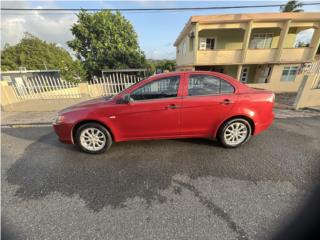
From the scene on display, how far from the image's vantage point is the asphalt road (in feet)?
5.26

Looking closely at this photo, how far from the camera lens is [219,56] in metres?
11.0

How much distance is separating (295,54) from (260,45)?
2942mm

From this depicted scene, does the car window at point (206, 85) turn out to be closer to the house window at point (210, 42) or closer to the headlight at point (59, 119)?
the headlight at point (59, 119)

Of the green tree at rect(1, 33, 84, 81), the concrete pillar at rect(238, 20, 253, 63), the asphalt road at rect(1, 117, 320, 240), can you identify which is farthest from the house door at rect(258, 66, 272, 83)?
the green tree at rect(1, 33, 84, 81)

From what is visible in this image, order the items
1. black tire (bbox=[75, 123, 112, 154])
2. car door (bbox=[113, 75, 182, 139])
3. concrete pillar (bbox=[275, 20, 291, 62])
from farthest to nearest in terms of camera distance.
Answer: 1. concrete pillar (bbox=[275, 20, 291, 62])
2. black tire (bbox=[75, 123, 112, 154])
3. car door (bbox=[113, 75, 182, 139])

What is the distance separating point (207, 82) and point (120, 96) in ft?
5.78

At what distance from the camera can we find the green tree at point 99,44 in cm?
1709

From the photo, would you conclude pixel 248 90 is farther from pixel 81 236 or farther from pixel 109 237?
pixel 81 236

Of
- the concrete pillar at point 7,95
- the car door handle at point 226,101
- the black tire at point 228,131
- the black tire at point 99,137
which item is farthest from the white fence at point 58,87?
the black tire at point 228,131

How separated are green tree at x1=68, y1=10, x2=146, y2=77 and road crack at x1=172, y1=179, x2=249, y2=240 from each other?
1728 cm

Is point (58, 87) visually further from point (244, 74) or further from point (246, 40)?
point (244, 74)

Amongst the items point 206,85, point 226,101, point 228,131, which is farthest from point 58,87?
point 228,131

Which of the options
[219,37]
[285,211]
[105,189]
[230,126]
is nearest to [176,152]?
[230,126]

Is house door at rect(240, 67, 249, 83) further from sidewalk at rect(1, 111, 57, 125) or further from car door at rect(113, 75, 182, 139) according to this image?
sidewalk at rect(1, 111, 57, 125)
